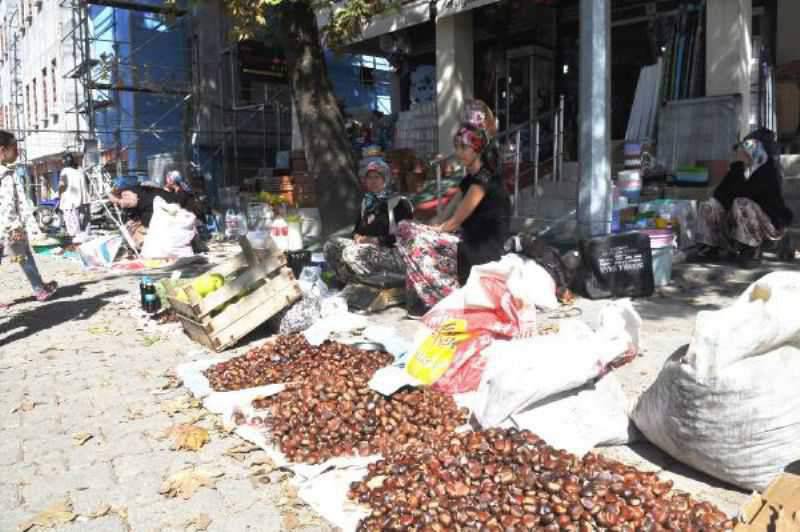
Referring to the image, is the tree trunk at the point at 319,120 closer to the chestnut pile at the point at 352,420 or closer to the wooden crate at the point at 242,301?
the wooden crate at the point at 242,301

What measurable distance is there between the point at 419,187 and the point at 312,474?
9.77m

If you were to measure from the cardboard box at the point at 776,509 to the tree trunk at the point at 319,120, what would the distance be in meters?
6.80

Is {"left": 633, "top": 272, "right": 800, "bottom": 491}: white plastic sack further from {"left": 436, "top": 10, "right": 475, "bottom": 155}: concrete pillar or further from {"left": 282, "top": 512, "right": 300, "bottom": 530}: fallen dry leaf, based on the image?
{"left": 436, "top": 10, "right": 475, "bottom": 155}: concrete pillar

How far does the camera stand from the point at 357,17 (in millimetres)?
7340

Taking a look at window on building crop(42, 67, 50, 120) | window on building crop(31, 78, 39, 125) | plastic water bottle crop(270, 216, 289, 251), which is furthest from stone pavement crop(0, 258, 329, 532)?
window on building crop(31, 78, 39, 125)

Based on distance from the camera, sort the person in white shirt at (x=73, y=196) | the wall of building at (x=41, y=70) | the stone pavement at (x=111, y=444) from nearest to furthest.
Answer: the stone pavement at (x=111, y=444) < the person in white shirt at (x=73, y=196) < the wall of building at (x=41, y=70)

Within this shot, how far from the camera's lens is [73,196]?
14094 millimetres

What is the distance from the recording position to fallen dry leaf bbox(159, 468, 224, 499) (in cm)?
309

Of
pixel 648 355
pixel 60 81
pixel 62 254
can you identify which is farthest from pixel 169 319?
pixel 60 81

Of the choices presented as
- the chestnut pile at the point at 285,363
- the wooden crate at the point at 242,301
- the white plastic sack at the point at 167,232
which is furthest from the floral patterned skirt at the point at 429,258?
the white plastic sack at the point at 167,232

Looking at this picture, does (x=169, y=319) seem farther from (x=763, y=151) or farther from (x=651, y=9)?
(x=651, y=9)

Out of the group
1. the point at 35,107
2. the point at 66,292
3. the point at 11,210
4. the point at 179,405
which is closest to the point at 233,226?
the point at 66,292

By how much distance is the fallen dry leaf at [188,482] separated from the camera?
309 cm

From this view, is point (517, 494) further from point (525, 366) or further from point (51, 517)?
point (51, 517)
